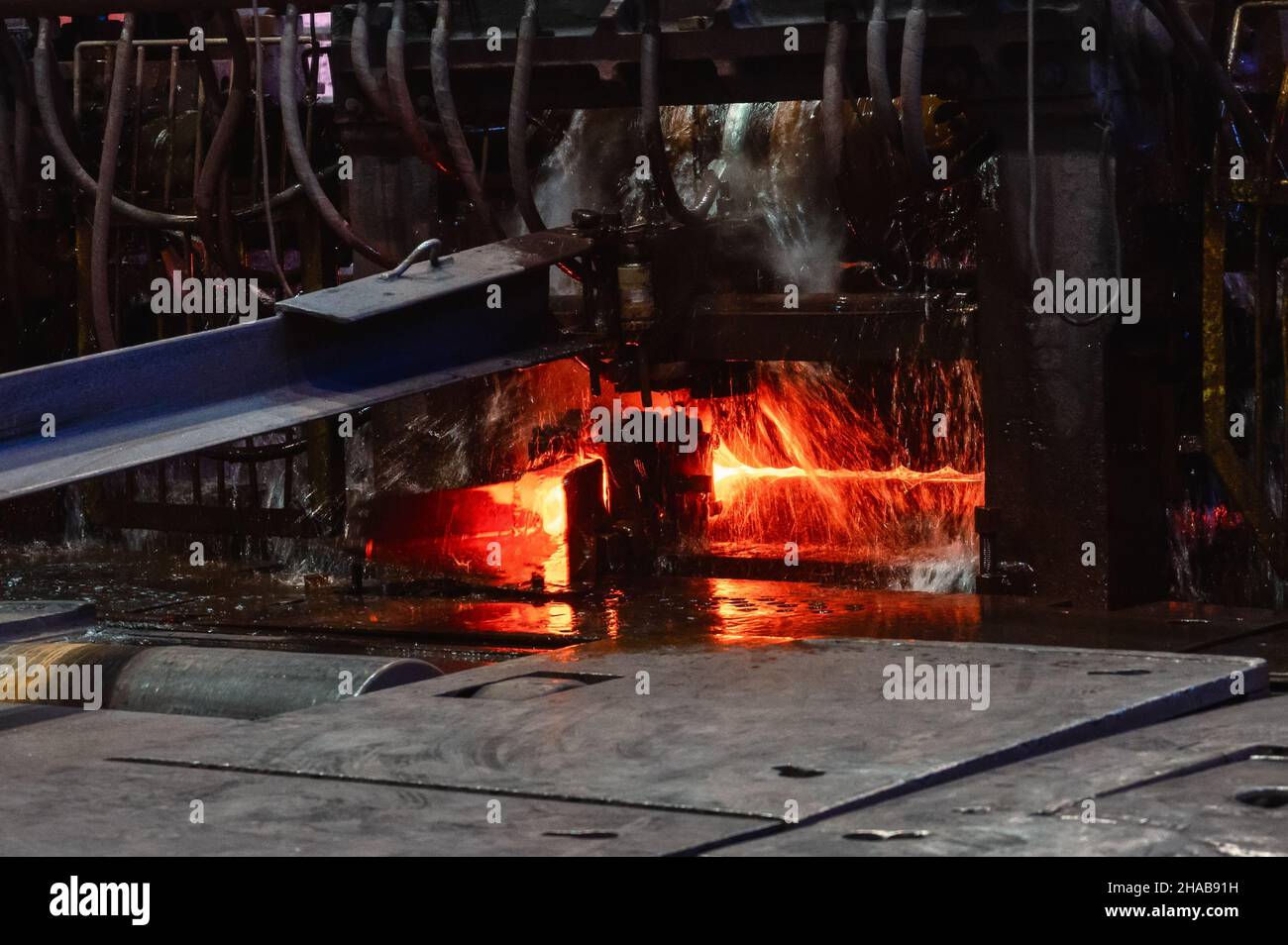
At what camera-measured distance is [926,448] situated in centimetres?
636

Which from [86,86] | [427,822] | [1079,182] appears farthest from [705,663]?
[86,86]

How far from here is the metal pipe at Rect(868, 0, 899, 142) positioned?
16.4 feet

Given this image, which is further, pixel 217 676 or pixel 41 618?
pixel 41 618

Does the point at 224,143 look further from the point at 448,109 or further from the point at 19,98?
the point at 448,109

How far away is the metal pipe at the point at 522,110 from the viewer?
18.0ft

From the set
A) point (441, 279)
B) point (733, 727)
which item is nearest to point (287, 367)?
point (441, 279)

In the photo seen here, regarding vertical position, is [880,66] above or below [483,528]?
above

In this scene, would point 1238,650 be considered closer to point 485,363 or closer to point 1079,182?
point 1079,182

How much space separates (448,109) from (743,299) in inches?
37.8

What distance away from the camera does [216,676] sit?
3.92 metres

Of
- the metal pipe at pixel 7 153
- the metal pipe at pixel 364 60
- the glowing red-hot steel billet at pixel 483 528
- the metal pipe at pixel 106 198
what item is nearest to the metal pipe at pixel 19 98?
the metal pipe at pixel 7 153

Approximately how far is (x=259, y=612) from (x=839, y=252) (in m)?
1.92

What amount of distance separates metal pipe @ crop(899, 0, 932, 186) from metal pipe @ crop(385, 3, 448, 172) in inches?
54.3

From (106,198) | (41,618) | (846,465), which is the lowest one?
(41,618)
